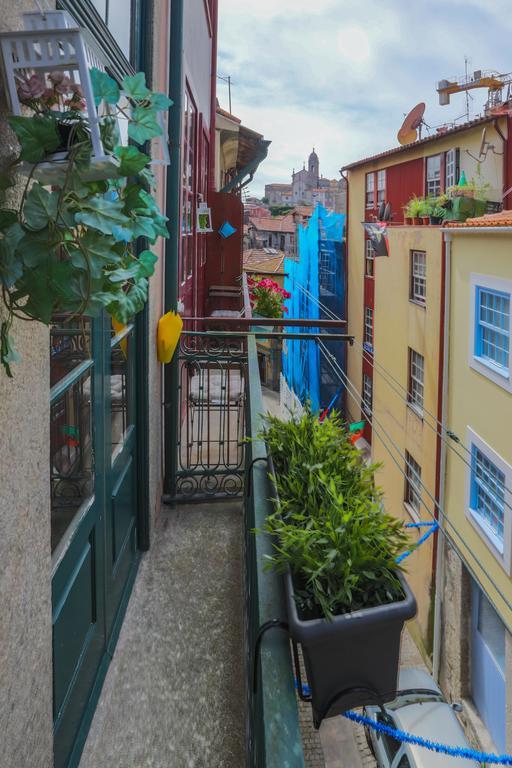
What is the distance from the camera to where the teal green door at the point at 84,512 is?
6.26 ft

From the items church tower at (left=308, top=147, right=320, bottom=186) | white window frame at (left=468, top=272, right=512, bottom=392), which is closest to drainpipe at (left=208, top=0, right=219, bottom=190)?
white window frame at (left=468, top=272, right=512, bottom=392)

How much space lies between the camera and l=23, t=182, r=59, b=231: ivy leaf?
0.89 meters

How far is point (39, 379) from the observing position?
4.62ft

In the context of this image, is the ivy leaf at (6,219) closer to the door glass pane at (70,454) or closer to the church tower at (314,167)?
the door glass pane at (70,454)

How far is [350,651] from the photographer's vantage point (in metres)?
1.27

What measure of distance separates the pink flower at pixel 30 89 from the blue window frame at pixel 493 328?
29.1ft

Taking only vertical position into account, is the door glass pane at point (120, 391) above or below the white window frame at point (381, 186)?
below

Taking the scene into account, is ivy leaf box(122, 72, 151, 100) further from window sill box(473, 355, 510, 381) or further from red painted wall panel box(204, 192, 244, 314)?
window sill box(473, 355, 510, 381)

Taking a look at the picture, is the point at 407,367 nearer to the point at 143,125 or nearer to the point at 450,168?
the point at 450,168

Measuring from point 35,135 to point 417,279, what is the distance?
518 inches

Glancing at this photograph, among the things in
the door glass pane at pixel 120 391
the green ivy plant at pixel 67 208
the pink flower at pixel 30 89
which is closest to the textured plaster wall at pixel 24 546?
the pink flower at pixel 30 89

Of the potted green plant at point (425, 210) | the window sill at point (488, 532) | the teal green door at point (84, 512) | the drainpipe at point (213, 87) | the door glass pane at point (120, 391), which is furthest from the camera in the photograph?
the potted green plant at point (425, 210)

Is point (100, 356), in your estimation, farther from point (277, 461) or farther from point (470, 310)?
point (470, 310)

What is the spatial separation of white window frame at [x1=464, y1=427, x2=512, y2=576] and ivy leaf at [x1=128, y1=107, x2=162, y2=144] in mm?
8597
